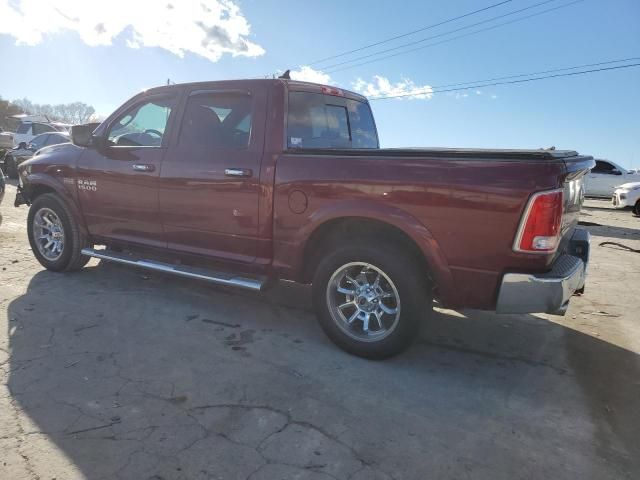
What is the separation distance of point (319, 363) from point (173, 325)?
4.49 ft

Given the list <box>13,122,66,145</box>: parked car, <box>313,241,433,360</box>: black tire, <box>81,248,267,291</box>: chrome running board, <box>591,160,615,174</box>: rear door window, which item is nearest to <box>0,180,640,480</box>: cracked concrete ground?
<box>313,241,433,360</box>: black tire

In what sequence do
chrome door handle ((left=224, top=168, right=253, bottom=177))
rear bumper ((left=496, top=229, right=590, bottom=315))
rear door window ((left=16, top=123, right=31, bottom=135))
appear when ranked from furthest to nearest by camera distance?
1. rear door window ((left=16, top=123, right=31, bottom=135))
2. chrome door handle ((left=224, top=168, right=253, bottom=177))
3. rear bumper ((left=496, top=229, right=590, bottom=315))

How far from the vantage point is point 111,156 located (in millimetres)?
4691

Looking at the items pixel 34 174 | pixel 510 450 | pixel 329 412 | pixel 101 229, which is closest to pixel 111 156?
pixel 101 229

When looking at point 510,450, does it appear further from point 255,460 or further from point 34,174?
point 34,174

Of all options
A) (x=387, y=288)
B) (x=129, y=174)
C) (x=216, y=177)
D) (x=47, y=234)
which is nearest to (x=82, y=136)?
(x=129, y=174)

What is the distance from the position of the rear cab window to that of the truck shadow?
1.59m

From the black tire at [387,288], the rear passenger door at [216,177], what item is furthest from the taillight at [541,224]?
the rear passenger door at [216,177]

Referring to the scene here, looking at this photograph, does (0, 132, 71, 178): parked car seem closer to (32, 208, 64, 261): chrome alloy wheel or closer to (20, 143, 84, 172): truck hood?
(20, 143, 84, 172): truck hood

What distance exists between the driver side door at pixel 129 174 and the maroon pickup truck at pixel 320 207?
15mm

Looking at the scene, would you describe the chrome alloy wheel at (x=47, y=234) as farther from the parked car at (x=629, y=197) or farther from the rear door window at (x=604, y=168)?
the rear door window at (x=604, y=168)

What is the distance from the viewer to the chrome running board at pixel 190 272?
3.84 metres

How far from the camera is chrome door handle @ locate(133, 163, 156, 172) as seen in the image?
4352 mm

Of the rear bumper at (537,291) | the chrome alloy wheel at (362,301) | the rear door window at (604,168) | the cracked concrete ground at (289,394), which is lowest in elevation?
the cracked concrete ground at (289,394)
